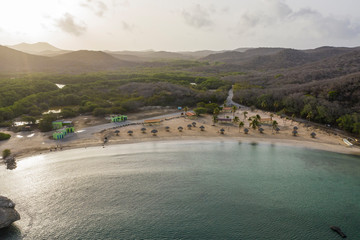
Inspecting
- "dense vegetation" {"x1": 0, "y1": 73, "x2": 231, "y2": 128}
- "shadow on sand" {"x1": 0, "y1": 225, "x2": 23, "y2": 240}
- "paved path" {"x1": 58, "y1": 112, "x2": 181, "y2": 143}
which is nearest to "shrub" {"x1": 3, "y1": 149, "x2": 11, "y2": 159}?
"paved path" {"x1": 58, "y1": 112, "x2": 181, "y2": 143}

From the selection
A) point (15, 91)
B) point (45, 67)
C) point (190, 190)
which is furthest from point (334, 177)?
→ point (45, 67)

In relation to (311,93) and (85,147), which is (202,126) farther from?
(311,93)

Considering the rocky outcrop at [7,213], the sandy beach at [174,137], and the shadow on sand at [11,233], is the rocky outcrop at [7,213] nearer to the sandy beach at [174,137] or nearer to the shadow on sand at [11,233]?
the shadow on sand at [11,233]

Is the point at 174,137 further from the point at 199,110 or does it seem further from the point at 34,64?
the point at 34,64

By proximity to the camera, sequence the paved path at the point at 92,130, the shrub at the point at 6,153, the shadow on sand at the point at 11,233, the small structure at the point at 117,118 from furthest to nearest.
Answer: the small structure at the point at 117,118 → the paved path at the point at 92,130 → the shrub at the point at 6,153 → the shadow on sand at the point at 11,233

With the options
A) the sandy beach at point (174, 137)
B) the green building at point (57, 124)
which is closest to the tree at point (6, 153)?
the sandy beach at point (174, 137)

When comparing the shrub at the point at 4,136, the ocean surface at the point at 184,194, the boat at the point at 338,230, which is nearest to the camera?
the boat at the point at 338,230
